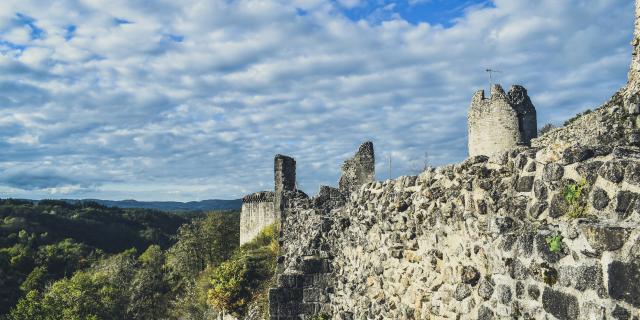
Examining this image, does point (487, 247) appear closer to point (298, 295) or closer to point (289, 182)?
point (298, 295)

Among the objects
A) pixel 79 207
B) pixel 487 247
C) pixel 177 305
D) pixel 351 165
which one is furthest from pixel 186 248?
pixel 79 207

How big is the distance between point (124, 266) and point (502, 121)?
36963mm

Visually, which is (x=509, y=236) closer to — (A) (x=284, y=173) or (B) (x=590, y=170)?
(B) (x=590, y=170)

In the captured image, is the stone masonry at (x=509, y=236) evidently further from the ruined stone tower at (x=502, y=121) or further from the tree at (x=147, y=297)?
the tree at (x=147, y=297)

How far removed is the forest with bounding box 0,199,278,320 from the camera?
17594 mm

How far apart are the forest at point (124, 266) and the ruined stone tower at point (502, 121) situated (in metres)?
10.7

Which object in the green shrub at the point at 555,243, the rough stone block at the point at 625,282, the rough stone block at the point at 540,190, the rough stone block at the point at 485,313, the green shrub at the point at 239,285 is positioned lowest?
the green shrub at the point at 239,285

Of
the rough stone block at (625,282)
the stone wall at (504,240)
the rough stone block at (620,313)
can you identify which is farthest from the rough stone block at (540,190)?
the rough stone block at (620,313)

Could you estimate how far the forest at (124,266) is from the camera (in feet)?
57.7

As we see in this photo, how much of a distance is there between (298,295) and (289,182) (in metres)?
17.2

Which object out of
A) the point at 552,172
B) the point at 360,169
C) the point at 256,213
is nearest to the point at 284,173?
the point at 360,169

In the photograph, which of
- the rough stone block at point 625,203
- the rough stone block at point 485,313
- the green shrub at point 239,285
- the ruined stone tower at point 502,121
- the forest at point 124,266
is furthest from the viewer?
the ruined stone tower at point 502,121

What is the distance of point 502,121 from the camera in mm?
25969

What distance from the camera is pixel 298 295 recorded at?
9.02m
